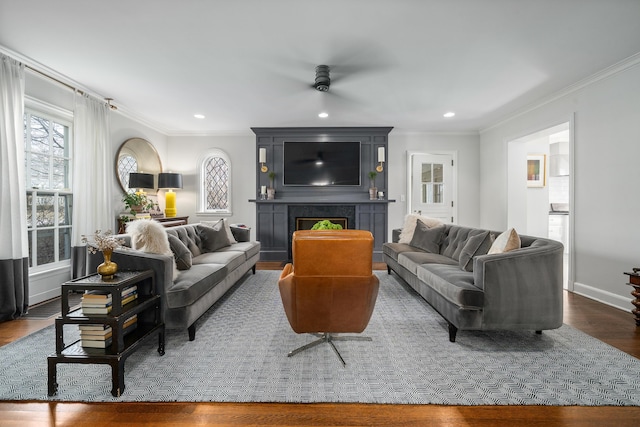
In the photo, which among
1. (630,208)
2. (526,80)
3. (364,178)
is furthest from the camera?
(364,178)

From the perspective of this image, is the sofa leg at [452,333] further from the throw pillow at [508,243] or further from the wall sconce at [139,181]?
the wall sconce at [139,181]

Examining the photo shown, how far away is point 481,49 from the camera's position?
279 cm

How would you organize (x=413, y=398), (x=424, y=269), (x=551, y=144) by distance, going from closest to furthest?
(x=413, y=398) < (x=424, y=269) < (x=551, y=144)

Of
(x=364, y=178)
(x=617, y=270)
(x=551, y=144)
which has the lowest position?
(x=617, y=270)

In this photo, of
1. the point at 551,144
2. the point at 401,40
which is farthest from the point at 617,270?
the point at 551,144

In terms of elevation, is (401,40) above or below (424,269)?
above

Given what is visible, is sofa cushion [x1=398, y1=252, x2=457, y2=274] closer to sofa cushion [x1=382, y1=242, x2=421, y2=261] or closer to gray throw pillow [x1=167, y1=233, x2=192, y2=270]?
sofa cushion [x1=382, y1=242, x2=421, y2=261]

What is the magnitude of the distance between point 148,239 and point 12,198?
1678 mm

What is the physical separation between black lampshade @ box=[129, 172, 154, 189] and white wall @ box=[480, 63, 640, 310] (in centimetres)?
620

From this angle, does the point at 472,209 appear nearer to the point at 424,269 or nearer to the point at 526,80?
the point at 526,80

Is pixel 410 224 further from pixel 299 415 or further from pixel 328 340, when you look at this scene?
pixel 299 415

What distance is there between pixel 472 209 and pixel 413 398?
5301mm

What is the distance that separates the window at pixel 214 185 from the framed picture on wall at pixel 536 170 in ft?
19.6

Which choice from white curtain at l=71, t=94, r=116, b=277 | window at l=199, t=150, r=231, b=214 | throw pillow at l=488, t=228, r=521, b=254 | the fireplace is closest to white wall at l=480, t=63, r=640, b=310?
throw pillow at l=488, t=228, r=521, b=254
